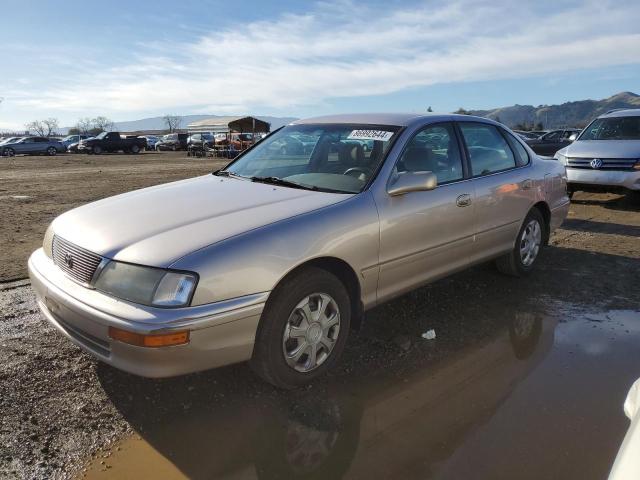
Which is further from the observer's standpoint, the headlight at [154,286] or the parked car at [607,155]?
the parked car at [607,155]

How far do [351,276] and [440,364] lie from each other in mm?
846

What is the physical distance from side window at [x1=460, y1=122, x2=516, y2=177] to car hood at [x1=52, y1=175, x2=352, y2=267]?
1642 mm

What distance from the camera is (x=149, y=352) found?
2.43 meters

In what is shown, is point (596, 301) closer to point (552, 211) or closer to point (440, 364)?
point (552, 211)

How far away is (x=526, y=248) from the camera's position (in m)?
5.04

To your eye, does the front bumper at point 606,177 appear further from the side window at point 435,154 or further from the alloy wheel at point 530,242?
the side window at point 435,154

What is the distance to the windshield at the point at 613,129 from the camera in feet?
30.6

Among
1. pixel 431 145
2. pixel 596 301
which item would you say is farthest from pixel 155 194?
pixel 596 301

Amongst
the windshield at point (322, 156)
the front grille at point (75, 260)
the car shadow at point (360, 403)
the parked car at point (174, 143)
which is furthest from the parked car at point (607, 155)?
the parked car at point (174, 143)

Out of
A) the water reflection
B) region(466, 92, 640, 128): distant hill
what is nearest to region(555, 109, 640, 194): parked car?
the water reflection

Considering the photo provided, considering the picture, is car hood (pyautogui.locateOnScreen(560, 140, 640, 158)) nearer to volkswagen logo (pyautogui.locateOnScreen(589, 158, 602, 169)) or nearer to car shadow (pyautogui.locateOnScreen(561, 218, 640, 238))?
volkswagen logo (pyautogui.locateOnScreen(589, 158, 602, 169))

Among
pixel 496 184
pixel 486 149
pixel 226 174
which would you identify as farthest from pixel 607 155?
pixel 226 174

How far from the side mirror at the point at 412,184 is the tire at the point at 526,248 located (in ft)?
6.13

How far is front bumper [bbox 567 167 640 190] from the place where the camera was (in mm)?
8406
